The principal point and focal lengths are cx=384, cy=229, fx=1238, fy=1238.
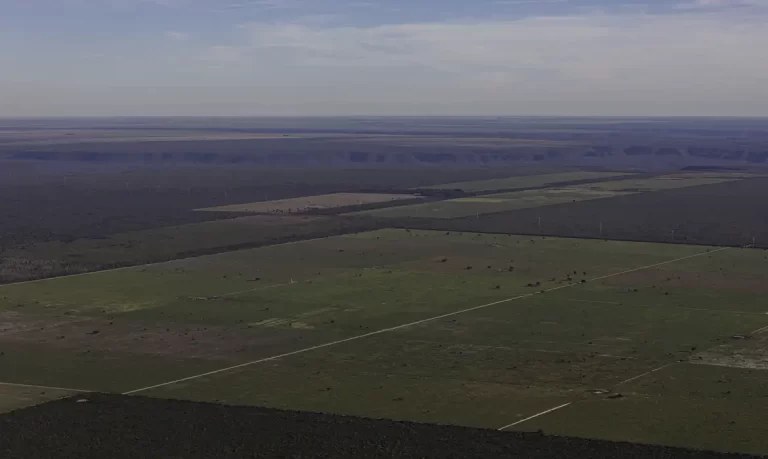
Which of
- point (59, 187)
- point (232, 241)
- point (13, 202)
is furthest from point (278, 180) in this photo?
point (232, 241)

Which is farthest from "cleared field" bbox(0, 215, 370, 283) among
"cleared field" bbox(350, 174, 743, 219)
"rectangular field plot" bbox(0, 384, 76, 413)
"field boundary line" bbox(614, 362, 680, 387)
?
"field boundary line" bbox(614, 362, 680, 387)

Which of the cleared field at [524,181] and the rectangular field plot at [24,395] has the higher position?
the rectangular field plot at [24,395]

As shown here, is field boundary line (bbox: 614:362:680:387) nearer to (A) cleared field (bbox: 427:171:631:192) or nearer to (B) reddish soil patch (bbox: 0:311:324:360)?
(B) reddish soil patch (bbox: 0:311:324:360)

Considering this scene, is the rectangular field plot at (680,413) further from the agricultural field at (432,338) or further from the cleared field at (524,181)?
the cleared field at (524,181)

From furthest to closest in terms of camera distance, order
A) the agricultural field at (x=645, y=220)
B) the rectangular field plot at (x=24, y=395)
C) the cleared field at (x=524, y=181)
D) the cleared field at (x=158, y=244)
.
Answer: the cleared field at (x=524, y=181) → the agricultural field at (x=645, y=220) → the cleared field at (x=158, y=244) → the rectangular field plot at (x=24, y=395)

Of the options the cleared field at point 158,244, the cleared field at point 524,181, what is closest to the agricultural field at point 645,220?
the cleared field at point 158,244
